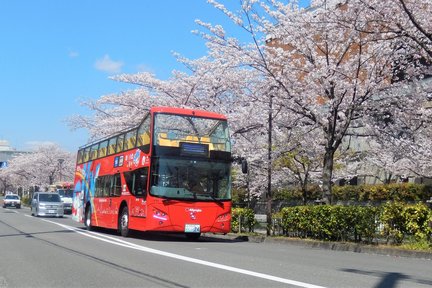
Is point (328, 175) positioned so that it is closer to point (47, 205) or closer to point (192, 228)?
point (192, 228)

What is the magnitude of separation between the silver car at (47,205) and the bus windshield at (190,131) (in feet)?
79.1

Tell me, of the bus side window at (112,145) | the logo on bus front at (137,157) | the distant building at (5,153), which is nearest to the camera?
the logo on bus front at (137,157)

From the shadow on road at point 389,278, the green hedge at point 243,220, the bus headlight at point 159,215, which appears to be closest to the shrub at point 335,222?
the green hedge at point 243,220

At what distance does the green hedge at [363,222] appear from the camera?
45.3ft

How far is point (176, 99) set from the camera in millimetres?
26812

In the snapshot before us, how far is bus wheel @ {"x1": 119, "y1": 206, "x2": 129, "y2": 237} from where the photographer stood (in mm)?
18438

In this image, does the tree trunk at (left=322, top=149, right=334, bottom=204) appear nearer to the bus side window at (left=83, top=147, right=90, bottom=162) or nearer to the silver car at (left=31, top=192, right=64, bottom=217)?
the bus side window at (left=83, top=147, right=90, bottom=162)

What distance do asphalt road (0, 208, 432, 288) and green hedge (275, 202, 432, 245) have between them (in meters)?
1.12

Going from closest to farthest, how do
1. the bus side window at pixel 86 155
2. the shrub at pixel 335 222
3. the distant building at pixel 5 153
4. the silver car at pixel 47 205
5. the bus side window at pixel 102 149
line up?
the shrub at pixel 335 222
the bus side window at pixel 102 149
the bus side window at pixel 86 155
the silver car at pixel 47 205
the distant building at pixel 5 153

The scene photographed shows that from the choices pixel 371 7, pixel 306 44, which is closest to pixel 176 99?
pixel 306 44

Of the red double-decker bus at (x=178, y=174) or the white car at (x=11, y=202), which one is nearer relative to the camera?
the red double-decker bus at (x=178, y=174)

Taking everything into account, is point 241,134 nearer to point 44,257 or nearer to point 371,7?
point 371,7

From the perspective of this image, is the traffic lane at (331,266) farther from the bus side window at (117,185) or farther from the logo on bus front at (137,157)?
the bus side window at (117,185)

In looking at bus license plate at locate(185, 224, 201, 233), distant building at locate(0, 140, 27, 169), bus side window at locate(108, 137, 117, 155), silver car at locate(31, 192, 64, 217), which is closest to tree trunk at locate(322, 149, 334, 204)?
bus license plate at locate(185, 224, 201, 233)
